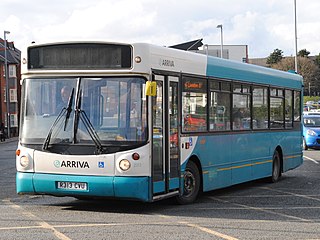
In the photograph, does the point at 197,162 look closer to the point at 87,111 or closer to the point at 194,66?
the point at 194,66

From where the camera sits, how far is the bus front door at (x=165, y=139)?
10.6m

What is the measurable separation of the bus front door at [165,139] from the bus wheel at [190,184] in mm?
456

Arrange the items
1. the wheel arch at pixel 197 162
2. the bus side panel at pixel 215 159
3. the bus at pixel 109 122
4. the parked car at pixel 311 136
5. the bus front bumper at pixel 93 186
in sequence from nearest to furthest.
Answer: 1. the bus front bumper at pixel 93 186
2. the bus at pixel 109 122
3. the wheel arch at pixel 197 162
4. the bus side panel at pixel 215 159
5. the parked car at pixel 311 136

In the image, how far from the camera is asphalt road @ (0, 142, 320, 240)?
342 inches

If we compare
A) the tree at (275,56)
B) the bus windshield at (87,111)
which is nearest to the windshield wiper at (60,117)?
the bus windshield at (87,111)

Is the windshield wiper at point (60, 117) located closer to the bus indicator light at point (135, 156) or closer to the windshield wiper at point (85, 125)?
the windshield wiper at point (85, 125)

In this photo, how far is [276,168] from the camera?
657 inches

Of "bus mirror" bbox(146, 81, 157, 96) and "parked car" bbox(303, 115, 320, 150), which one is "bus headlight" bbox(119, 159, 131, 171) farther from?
"parked car" bbox(303, 115, 320, 150)

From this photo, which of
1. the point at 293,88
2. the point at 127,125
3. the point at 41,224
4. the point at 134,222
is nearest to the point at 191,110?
the point at 127,125

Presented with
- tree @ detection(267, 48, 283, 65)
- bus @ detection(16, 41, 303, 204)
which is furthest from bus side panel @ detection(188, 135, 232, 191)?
tree @ detection(267, 48, 283, 65)

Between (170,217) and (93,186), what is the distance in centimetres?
130

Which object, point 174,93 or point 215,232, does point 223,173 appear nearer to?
point 174,93

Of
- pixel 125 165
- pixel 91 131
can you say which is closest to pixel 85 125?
pixel 91 131

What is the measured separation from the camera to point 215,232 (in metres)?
8.84
